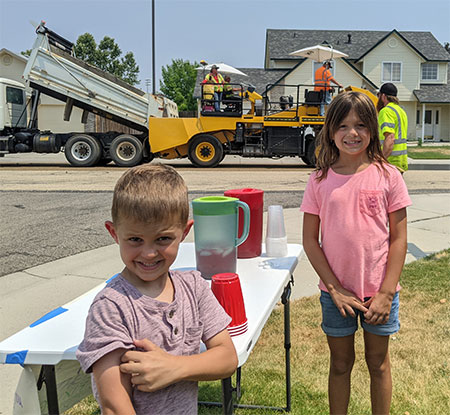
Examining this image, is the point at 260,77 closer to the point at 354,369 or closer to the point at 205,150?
the point at 205,150

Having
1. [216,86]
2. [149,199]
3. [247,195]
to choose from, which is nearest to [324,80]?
[216,86]

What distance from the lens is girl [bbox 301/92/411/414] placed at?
223 cm

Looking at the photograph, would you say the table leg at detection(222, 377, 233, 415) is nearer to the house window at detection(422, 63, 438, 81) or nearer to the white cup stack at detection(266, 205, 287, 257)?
the white cup stack at detection(266, 205, 287, 257)

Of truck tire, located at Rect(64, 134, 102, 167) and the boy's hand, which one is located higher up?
truck tire, located at Rect(64, 134, 102, 167)

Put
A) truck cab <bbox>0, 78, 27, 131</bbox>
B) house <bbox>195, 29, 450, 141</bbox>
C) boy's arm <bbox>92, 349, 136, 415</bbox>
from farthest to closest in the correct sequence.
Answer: house <bbox>195, 29, 450, 141</bbox>
truck cab <bbox>0, 78, 27, 131</bbox>
boy's arm <bbox>92, 349, 136, 415</bbox>

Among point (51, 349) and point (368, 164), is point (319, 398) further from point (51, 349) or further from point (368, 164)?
point (51, 349)

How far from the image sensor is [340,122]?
2338mm

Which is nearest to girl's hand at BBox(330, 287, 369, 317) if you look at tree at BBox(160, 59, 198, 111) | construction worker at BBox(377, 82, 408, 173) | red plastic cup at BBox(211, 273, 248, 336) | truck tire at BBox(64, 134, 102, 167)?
red plastic cup at BBox(211, 273, 248, 336)

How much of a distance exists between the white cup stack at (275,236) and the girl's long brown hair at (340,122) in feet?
1.21

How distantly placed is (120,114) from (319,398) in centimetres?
1487

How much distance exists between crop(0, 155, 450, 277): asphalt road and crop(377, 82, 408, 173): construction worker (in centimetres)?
342

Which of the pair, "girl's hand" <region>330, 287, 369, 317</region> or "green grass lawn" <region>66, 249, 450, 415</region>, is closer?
"girl's hand" <region>330, 287, 369, 317</region>

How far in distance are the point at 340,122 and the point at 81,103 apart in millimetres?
15725

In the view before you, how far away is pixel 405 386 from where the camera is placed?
2.99m
